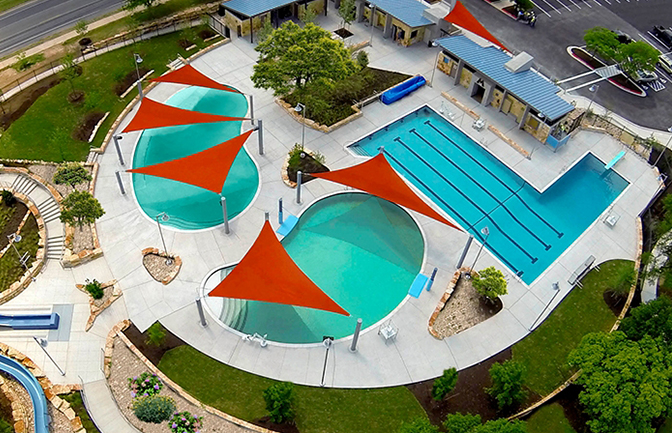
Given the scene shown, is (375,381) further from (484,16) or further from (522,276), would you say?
(484,16)

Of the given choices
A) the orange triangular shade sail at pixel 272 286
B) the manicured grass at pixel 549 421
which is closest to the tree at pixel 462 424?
the manicured grass at pixel 549 421

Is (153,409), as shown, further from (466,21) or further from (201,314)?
(466,21)

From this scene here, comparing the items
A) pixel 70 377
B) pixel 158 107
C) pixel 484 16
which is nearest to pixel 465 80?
pixel 484 16

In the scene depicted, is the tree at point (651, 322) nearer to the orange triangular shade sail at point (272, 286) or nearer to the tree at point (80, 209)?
the orange triangular shade sail at point (272, 286)

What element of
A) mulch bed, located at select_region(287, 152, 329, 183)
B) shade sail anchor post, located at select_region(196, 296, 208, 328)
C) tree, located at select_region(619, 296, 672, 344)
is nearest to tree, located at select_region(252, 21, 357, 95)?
mulch bed, located at select_region(287, 152, 329, 183)

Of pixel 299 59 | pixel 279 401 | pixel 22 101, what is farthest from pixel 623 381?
pixel 22 101

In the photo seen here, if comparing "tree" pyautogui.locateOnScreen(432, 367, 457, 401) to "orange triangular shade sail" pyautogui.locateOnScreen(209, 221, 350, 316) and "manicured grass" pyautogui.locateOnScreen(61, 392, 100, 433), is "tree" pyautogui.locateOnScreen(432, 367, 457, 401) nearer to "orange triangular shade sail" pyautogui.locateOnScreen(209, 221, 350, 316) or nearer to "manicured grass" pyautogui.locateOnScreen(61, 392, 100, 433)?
"orange triangular shade sail" pyautogui.locateOnScreen(209, 221, 350, 316)
